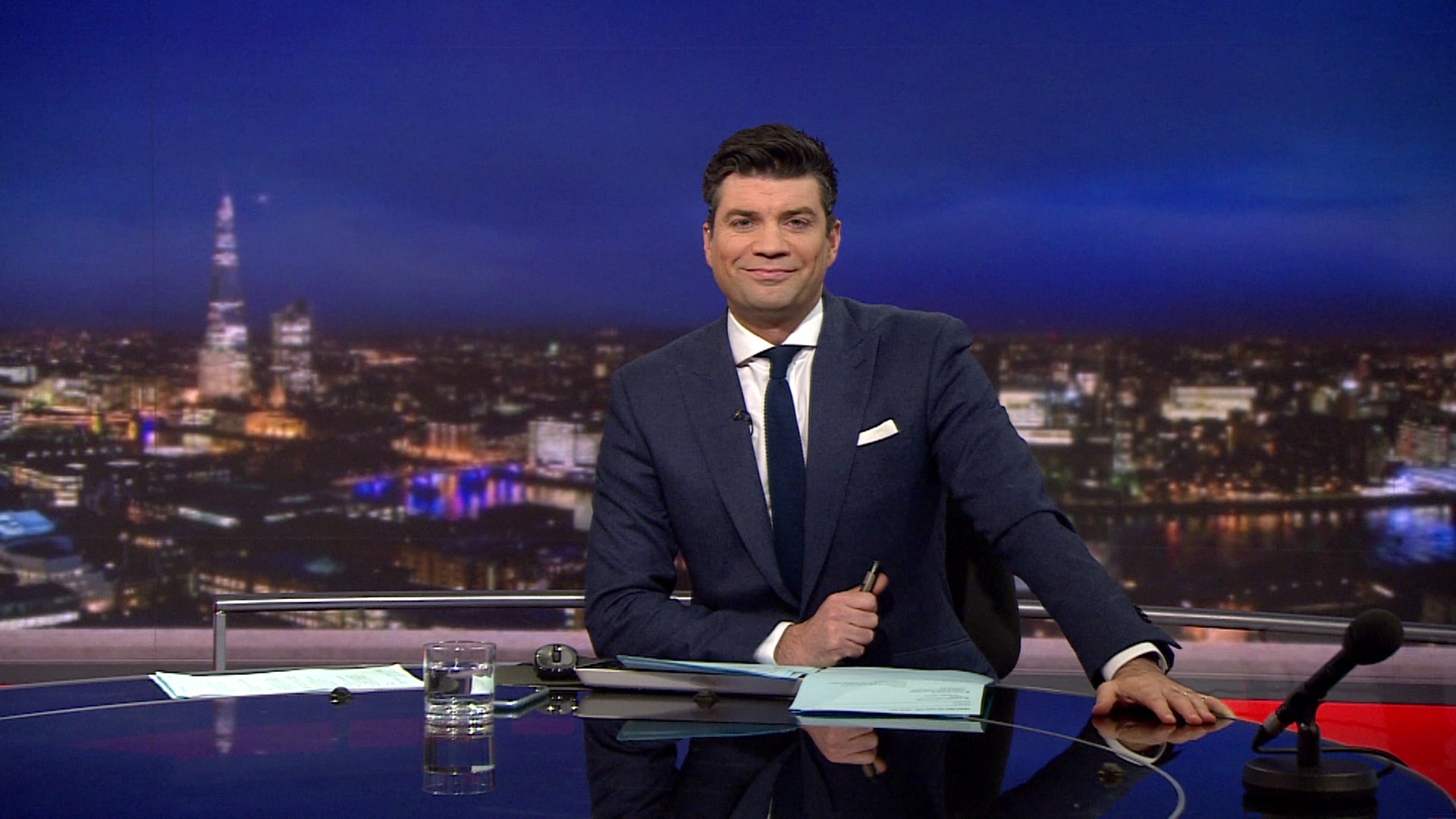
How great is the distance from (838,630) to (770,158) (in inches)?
28.3

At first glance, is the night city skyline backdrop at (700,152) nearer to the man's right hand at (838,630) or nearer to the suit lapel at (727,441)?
the suit lapel at (727,441)

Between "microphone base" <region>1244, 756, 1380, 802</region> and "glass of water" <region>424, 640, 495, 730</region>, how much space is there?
0.75 m

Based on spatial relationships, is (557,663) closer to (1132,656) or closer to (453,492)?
(1132,656)

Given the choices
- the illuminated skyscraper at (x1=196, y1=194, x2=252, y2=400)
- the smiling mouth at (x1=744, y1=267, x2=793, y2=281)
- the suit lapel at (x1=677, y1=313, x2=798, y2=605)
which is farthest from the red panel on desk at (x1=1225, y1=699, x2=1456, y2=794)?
the illuminated skyscraper at (x1=196, y1=194, x2=252, y2=400)

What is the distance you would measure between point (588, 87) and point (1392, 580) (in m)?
3.42

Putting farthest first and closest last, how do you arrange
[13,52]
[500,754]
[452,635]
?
[13,52] < [452,635] < [500,754]

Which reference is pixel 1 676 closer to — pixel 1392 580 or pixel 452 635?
pixel 452 635

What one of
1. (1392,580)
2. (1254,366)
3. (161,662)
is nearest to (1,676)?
(161,662)

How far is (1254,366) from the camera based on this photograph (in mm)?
5160

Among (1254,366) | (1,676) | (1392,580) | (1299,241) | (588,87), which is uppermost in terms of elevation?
(588,87)

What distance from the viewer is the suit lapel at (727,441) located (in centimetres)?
200

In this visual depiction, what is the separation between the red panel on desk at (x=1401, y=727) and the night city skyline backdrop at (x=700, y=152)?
2.16m

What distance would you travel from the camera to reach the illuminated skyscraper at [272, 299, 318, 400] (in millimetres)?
5297

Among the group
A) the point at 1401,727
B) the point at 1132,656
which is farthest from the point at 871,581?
the point at 1401,727
